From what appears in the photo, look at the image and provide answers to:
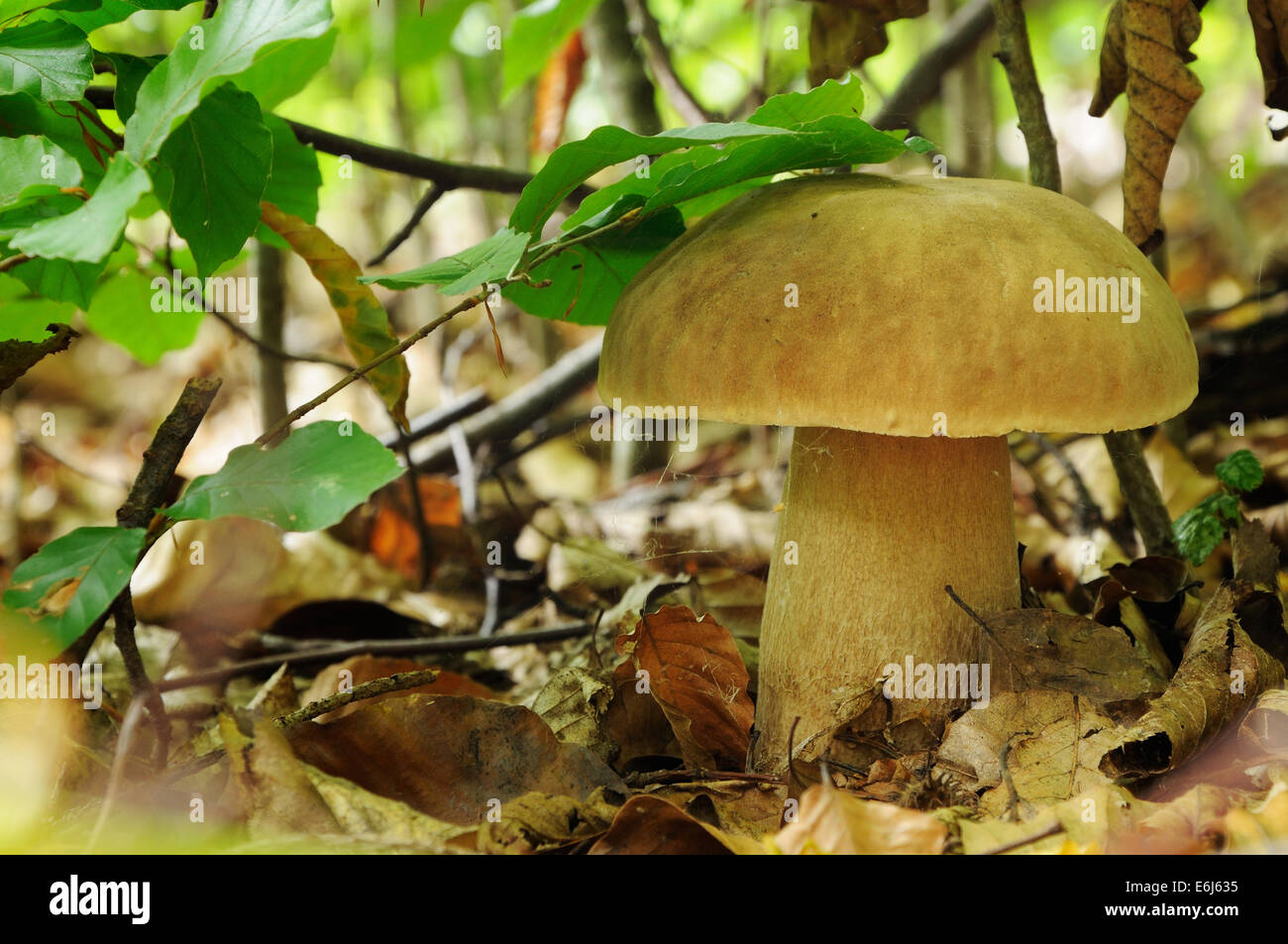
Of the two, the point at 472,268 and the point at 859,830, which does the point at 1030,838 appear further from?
the point at 472,268

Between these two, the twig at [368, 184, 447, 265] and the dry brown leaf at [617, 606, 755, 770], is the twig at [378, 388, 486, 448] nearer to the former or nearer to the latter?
the twig at [368, 184, 447, 265]

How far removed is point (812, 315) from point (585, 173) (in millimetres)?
409

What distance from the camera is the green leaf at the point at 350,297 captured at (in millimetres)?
1909

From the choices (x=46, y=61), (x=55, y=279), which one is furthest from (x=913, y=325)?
(x=55, y=279)

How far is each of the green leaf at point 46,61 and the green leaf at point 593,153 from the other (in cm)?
59

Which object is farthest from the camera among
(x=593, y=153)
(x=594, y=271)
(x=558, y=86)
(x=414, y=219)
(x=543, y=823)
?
(x=558, y=86)

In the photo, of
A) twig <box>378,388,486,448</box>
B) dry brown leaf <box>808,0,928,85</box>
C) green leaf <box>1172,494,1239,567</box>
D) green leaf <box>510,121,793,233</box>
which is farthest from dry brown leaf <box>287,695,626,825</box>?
twig <box>378,388,486,448</box>

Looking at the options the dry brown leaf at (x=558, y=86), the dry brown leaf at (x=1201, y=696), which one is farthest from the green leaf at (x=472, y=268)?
the dry brown leaf at (x=558, y=86)

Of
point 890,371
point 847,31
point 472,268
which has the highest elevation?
point 847,31

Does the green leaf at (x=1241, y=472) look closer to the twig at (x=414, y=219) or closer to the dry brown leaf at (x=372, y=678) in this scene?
the dry brown leaf at (x=372, y=678)

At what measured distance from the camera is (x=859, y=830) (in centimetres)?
117

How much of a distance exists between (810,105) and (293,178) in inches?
40.8

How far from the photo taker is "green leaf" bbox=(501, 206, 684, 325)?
1820 mm

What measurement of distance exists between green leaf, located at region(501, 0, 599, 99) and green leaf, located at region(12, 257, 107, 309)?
1160 mm
